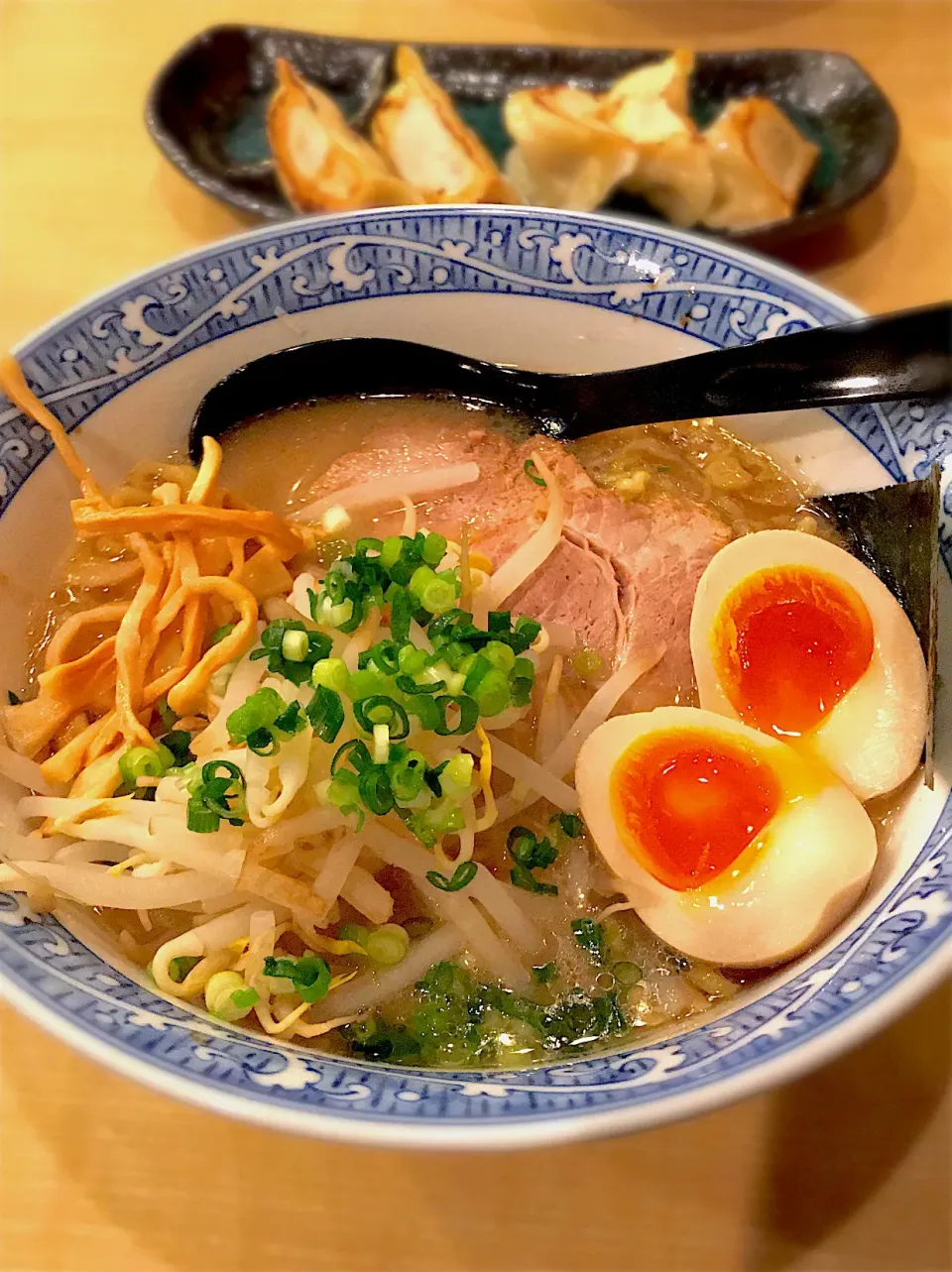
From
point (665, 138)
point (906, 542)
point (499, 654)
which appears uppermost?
point (665, 138)

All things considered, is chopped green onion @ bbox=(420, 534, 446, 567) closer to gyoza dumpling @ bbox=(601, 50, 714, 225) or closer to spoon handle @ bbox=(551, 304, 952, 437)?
spoon handle @ bbox=(551, 304, 952, 437)

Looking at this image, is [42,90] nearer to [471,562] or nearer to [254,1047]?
[471,562]

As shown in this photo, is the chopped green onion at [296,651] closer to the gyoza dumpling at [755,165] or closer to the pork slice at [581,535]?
the pork slice at [581,535]

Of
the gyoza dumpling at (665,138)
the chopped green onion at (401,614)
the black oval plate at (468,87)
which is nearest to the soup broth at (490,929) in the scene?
the chopped green onion at (401,614)

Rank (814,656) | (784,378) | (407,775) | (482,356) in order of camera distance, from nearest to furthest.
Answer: (407,775)
(814,656)
(784,378)
(482,356)

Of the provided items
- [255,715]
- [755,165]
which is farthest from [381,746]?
[755,165]

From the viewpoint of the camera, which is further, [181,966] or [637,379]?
[637,379]

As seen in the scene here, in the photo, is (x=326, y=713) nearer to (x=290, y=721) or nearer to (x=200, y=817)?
(x=290, y=721)
